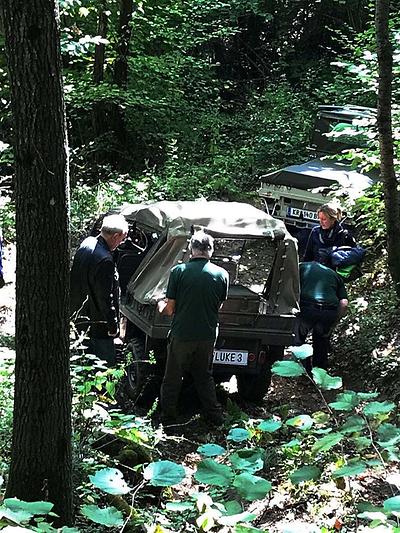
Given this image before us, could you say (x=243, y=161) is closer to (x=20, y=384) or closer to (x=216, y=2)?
(x=216, y=2)

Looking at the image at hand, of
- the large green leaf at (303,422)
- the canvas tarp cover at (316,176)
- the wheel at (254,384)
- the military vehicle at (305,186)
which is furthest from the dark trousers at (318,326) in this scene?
the large green leaf at (303,422)

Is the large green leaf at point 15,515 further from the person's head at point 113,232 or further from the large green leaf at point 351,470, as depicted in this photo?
the person's head at point 113,232

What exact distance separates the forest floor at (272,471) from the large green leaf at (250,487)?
0.44 feet

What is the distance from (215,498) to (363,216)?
6.24m

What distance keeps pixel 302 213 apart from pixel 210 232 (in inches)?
184

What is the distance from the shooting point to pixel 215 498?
3.76 metres

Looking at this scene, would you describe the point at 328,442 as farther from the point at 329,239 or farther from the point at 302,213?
the point at 302,213

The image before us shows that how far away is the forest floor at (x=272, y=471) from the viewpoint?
165 inches

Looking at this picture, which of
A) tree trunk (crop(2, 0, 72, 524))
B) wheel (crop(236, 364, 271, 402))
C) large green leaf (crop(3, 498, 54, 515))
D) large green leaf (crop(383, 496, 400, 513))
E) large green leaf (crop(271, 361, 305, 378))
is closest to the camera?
large green leaf (crop(383, 496, 400, 513))

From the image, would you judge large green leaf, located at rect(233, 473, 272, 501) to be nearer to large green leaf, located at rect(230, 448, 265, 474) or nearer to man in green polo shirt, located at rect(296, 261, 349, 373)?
large green leaf, located at rect(230, 448, 265, 474)

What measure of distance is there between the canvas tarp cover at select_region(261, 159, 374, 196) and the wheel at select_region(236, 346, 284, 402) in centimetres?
388

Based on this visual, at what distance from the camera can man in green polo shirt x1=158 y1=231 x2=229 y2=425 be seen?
6.00 metres

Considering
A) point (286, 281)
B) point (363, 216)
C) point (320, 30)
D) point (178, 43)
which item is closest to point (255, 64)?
point (320, 30)

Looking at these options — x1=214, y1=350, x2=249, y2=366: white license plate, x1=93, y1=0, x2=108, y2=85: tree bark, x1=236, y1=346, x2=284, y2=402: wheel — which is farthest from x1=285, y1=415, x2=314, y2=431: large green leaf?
x1=93, y1=0, x2=108, y2=85: tree bark
